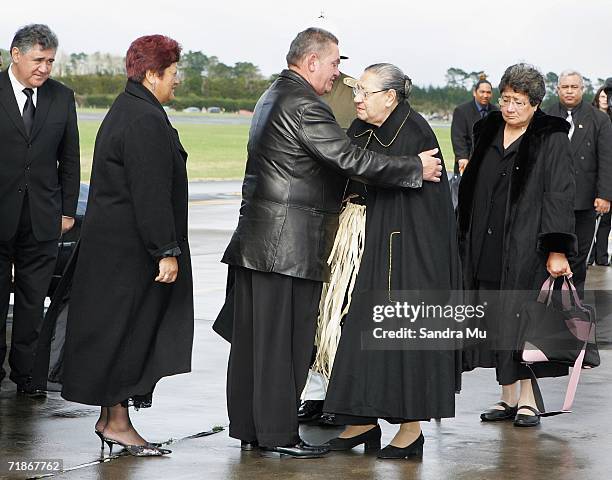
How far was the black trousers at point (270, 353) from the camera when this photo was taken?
575cm

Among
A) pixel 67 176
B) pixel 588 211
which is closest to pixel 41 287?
pixel 67 176

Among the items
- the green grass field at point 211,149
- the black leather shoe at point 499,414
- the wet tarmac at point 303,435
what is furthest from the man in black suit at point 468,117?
the green grass field at point 211,149

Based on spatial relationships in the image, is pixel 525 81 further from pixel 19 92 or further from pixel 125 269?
pixel 19 92

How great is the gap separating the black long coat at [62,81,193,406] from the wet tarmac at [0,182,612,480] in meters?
0.37

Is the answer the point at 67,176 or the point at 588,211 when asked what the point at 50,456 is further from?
the point at 588,211

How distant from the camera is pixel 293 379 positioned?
5.79 meters

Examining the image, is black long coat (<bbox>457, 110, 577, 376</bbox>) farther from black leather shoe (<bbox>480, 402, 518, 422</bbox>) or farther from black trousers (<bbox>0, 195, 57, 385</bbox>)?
black trousers (<bbox>0, 195, 57, 385</bbox>)

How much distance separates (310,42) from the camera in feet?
18.9

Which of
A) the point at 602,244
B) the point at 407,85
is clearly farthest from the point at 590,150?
the point at 407,85

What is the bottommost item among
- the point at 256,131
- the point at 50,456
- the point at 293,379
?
the point at 50,456

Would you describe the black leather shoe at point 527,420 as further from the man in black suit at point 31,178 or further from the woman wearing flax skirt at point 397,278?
the man in black suit at point 31,178

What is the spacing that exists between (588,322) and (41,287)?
3.21m

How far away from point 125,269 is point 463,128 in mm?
9838

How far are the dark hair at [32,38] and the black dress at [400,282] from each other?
2.27 meters
